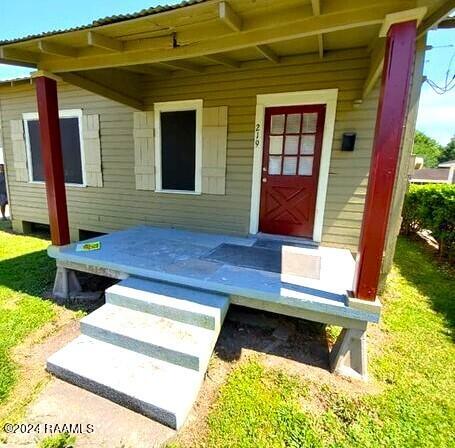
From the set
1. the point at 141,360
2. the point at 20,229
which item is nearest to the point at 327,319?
the point at 141,360

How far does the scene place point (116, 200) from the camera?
200 inches

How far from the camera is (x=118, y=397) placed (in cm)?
185

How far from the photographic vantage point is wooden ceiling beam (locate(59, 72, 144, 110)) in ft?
10.7

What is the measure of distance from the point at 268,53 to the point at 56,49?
7.27ft

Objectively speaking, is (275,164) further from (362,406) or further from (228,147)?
(362,406)

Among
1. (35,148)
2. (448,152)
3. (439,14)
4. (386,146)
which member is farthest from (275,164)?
(448,152)

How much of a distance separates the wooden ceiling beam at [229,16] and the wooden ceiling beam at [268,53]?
70 cm

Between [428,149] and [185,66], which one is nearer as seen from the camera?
[185,66]

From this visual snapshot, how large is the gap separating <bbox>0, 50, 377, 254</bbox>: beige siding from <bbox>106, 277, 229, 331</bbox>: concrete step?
5.90ft

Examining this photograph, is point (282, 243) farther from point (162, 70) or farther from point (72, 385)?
point (162, 70)

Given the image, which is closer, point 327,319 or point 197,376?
point 197,376

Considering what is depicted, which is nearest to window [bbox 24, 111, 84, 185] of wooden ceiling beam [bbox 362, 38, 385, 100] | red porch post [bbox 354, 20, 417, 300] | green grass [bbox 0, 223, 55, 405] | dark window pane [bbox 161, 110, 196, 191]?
green grass [bbox 0, 223, 55, 405]

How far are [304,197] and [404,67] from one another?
6.93 ft

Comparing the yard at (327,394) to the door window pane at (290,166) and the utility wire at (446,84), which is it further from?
the utility wire at (446,84)
